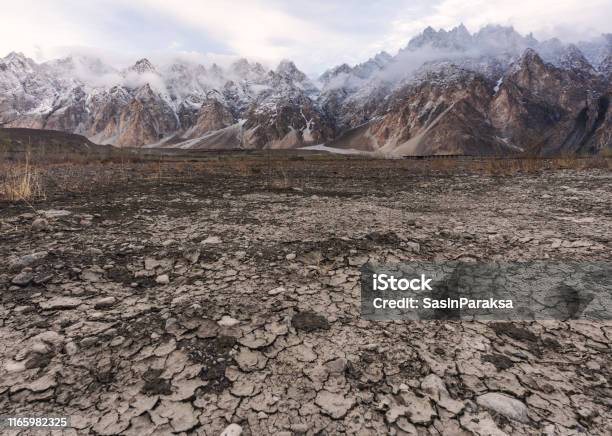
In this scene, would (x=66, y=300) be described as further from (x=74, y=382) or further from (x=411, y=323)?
(x=411, y=323)

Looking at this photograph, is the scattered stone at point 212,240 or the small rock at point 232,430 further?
the scattered stone at point 212,240

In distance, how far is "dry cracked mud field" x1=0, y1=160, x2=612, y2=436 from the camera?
70.7 inches

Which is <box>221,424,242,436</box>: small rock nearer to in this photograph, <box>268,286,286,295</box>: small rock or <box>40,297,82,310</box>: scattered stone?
<box>268,286,286,295</box>: small rock

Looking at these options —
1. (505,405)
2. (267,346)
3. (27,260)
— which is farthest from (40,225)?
(505,405)

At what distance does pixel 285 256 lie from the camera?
162 inches

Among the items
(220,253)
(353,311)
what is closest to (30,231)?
(220,253)

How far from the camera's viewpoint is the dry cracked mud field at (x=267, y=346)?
5.90ft

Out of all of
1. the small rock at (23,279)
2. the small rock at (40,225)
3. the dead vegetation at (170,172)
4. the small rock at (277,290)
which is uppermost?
the dead vegetation at (170,172)

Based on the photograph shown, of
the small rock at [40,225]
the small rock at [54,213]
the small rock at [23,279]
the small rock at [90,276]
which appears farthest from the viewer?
the small rock at [54,213]

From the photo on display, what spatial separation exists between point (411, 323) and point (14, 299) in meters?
3.69

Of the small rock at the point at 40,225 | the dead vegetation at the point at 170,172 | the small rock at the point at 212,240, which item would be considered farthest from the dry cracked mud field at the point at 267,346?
the dead vegetation at the point at 170,172

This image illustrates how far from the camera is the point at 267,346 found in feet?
7.80

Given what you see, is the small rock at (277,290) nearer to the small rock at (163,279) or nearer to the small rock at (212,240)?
the small rock at (163,279)

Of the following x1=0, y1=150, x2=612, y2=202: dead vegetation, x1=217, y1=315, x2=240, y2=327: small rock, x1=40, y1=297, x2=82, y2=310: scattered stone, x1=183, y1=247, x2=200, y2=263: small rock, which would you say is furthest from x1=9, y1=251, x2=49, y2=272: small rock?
x1=0, y1=150, x2=612, y2=202: dead vegetation
